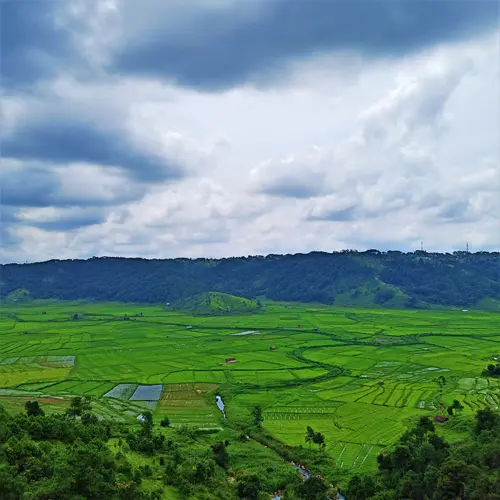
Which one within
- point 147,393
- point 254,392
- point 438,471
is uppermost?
point 438,471

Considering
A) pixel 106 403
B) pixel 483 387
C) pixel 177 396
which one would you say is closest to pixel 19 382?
pixel 106 403

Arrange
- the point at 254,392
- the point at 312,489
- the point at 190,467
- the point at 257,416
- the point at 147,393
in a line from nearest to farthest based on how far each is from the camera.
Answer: the point at 312,489
the point at 190,467
the point at 257,416
the point at 254,392
the point at 147,393

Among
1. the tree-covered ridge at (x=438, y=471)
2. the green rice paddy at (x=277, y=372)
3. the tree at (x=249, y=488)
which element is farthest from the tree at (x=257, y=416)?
the tree-covered ridge at (x=438, y=471)

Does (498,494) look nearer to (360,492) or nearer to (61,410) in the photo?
(360,492)

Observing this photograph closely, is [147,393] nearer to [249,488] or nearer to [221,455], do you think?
[221,455]

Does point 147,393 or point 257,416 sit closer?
point 257,416

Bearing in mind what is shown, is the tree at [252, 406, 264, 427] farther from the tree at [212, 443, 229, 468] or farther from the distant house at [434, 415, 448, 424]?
the distant house at [434, 415, 448, 424]

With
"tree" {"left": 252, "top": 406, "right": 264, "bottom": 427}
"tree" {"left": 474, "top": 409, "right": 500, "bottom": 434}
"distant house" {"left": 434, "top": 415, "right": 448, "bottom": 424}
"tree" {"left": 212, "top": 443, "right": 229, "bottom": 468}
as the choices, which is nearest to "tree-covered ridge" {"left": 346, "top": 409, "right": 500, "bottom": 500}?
"tree" {"left": 474, "top": 409, "right": 500, "bottom": 434}

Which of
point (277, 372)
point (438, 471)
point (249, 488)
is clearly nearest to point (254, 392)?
point (277, 372)
